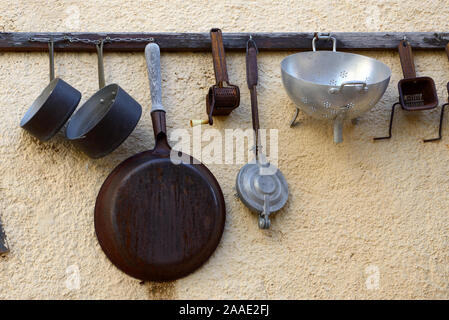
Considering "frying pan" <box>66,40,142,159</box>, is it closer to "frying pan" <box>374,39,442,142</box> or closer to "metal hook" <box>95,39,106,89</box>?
"metal hook" <box>95,39,106,89</box>

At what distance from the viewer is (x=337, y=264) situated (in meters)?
1.54

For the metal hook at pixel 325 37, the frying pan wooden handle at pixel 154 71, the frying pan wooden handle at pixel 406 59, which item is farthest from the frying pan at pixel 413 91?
the frying pan wooden handle at pixel 154 71

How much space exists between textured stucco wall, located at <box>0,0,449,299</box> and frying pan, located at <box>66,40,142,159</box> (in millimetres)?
89

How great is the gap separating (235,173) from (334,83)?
463 millimetres

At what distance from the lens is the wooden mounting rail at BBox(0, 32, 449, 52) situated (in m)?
1.59

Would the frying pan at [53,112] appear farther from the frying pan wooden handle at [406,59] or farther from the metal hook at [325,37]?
the frying pan wooden handle at [406,59]

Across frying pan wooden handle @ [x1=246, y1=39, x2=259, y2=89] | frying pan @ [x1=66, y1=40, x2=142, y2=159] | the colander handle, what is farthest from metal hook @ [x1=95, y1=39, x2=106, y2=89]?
the colander handle

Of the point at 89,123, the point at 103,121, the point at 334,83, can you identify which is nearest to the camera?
the point at 103,121

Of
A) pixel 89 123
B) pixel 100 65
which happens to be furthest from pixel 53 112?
pixel 100 65

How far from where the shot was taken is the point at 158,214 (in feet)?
4.75

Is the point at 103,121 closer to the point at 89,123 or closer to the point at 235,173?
the point at 89,123

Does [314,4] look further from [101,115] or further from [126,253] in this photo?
[126,253]

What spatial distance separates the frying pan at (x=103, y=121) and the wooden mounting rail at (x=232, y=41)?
157mm

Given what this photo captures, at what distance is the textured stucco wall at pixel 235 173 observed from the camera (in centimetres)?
145
